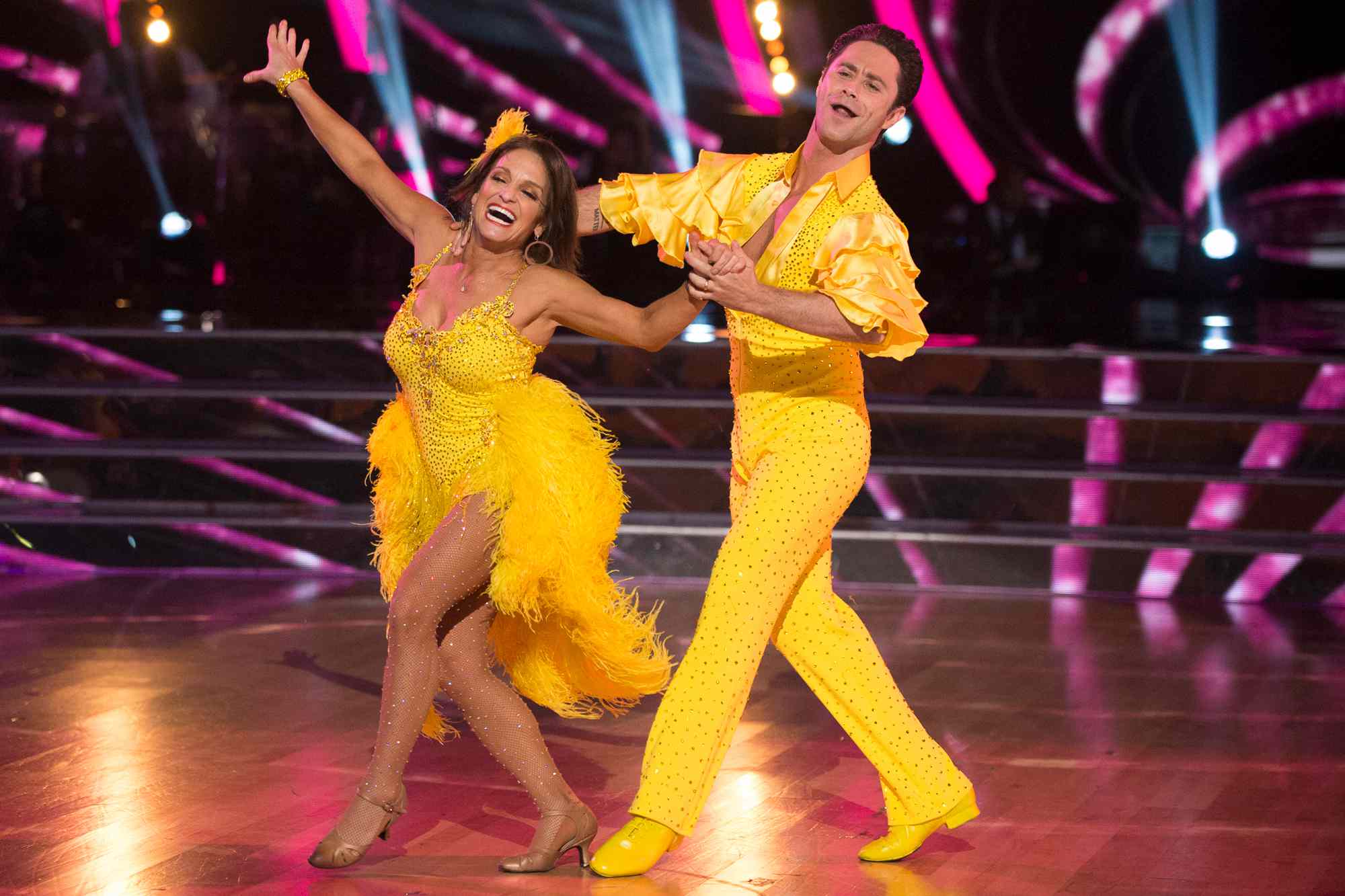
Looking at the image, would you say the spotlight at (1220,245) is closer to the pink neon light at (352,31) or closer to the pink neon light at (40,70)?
the pink neon light at (352,31)

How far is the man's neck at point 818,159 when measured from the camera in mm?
3195

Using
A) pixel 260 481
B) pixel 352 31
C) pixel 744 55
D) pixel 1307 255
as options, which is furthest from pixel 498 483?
pixel 1307 255

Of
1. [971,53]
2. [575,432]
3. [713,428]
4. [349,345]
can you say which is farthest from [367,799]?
[971,53]

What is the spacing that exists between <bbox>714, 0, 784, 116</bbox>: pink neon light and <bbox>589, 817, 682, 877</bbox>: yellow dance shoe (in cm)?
971

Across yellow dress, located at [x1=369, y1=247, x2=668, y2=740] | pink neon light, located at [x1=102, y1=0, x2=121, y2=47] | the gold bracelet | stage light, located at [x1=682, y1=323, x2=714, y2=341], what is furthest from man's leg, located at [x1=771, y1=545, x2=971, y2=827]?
pink neon light, located at [x1=102, y1=0, x2=121, y2=47]

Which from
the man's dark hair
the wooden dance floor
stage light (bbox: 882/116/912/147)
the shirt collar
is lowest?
the wooden dance floor

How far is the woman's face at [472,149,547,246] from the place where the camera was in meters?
3.22

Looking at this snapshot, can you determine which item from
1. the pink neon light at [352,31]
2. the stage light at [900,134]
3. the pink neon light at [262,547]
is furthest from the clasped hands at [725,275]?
the pink neon light at [352,31]

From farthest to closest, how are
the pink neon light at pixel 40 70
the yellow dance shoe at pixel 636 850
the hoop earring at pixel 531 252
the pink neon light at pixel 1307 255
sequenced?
the pink neon light at pixel 40 70 → the pink neon light at pixel 1307 255 → the hoop earring at pixel 531 252 → the yellow dance shoe at pixel 636 850

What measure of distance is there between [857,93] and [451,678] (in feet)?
4.68

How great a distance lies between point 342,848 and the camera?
313 cm

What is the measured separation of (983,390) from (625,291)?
3.70 metres

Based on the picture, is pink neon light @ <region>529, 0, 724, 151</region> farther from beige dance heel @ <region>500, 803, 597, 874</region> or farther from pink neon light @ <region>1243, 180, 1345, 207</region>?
beige dance heel @ <region>500, 803, 597, 874</region>

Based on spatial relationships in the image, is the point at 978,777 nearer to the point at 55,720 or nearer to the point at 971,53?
the point at 55,720
